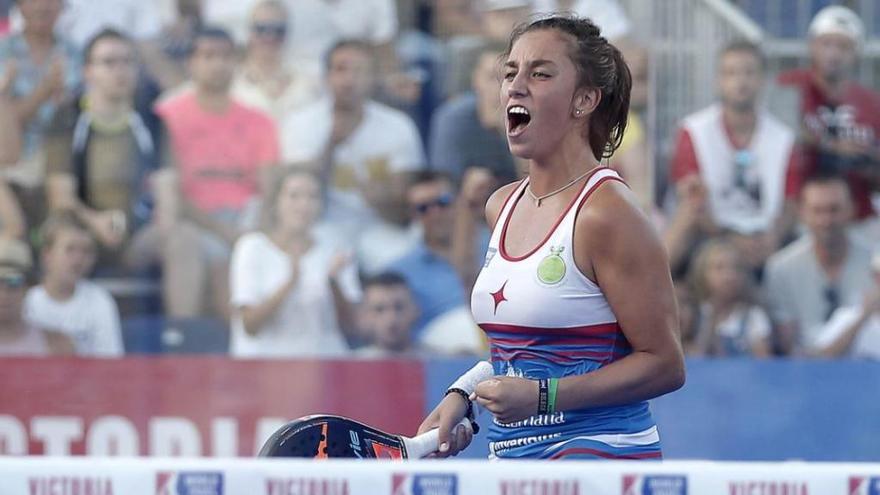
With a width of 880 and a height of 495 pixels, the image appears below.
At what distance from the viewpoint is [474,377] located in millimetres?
3434

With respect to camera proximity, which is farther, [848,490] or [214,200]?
[214,200]

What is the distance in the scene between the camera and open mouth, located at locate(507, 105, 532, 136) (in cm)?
317

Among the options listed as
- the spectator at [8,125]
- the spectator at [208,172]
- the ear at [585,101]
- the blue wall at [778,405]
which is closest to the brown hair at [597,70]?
the ear at [585,101]

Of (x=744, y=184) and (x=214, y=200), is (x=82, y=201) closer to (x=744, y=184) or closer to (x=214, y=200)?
(x=214, y=200)

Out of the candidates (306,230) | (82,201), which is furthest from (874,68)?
(82,201)

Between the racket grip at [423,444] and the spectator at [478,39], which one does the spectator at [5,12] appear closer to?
the spectator at [478,39]

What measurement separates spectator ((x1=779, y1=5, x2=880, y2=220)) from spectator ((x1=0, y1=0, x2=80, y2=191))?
3779 millimetres

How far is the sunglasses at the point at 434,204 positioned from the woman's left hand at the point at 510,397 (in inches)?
160

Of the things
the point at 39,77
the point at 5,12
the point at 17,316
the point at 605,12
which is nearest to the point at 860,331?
the point at 605,12

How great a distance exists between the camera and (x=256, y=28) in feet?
23.6

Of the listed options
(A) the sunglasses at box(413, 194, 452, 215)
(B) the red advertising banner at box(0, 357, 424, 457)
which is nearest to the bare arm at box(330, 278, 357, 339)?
(B) the red advertising banner at box(0, 357, 424, 457)

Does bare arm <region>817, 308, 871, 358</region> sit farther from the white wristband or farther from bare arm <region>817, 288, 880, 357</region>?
the white wristband

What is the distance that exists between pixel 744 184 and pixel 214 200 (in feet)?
8.88

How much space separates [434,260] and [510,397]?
4069mm
